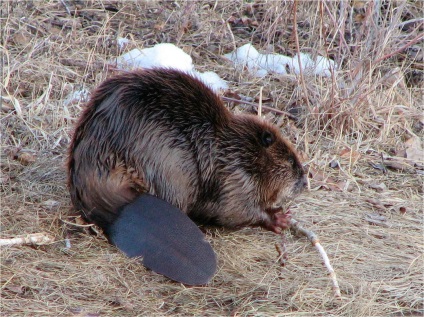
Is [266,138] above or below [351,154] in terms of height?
above

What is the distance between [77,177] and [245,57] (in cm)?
231

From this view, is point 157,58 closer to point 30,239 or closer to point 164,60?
point 164,60

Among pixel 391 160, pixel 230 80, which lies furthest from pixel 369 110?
pixel 230 80

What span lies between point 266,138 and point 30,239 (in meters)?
1.18

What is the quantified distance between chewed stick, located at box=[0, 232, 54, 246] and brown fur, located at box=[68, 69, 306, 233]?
0.20m

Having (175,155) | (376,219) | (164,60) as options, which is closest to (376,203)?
(376,219)

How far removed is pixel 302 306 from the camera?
279 centimetres

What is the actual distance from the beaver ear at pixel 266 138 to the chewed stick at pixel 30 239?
108 cm

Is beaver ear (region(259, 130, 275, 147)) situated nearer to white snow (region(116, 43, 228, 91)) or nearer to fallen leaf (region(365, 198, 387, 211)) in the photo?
fallen leaf (region(365, 198, 387, 211))

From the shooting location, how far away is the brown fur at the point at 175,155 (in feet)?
9.94

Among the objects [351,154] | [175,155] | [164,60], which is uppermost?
[175,155]

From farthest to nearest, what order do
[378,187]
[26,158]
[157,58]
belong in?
[157,58], [378,187], [26,158]

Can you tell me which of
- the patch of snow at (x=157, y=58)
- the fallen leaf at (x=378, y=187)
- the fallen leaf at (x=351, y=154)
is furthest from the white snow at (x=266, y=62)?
the fallen leaf at (x=378, y=187)

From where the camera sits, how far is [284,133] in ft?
14.1
